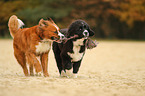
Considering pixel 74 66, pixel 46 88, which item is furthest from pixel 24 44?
pixel 46 88

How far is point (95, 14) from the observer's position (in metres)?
33.8

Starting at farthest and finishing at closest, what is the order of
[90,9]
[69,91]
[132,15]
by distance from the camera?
[90,9] → [132,15] → [69,91]

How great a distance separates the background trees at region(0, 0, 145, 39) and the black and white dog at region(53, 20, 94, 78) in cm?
2686

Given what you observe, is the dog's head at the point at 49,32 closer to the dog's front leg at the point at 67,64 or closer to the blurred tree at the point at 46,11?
the dog's front leg at the point at 67,64

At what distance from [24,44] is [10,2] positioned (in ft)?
106

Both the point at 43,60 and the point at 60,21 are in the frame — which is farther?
the point at 60,21

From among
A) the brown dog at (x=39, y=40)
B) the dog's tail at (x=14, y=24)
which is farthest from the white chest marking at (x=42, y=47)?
the dog's tail at (x=14, y=24)

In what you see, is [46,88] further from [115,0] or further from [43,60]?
[115,0]

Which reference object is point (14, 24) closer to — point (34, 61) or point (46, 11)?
point (34, 61)

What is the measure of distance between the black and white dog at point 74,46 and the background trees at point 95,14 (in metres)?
26.9

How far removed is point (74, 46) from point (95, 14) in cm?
2880

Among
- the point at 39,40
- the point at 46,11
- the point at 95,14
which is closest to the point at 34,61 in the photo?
the point at 39,40

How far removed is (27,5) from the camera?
3625cm

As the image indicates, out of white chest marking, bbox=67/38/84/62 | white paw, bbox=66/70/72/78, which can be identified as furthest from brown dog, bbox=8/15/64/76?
white paw, bbox=66/70/72/78
